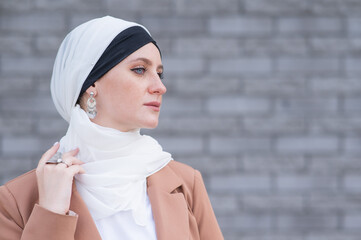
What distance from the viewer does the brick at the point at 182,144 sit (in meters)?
3.85

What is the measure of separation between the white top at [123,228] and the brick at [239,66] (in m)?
2.46

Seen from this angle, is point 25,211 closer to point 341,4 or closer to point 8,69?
point 8,69

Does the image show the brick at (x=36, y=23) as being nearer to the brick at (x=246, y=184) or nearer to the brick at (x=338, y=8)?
the brick at (x=246, y=184)

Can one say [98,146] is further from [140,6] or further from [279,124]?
[279,124]

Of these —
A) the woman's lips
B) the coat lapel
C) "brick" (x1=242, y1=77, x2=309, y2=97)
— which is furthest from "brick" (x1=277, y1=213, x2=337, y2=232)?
the woman's lips

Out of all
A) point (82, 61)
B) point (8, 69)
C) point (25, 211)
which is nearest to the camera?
point (25, 211)

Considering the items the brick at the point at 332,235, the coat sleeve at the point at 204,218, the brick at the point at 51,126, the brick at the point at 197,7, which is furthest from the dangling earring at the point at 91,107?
the brick at the point at 332,235

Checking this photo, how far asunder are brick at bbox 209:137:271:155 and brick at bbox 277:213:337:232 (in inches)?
28.0

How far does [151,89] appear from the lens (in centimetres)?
163

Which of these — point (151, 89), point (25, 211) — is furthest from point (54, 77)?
point (25, 211)

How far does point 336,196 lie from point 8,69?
345 cm

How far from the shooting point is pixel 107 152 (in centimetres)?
167

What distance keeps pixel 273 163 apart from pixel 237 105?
0.67m

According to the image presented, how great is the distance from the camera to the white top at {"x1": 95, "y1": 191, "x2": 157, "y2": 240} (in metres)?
1.61
